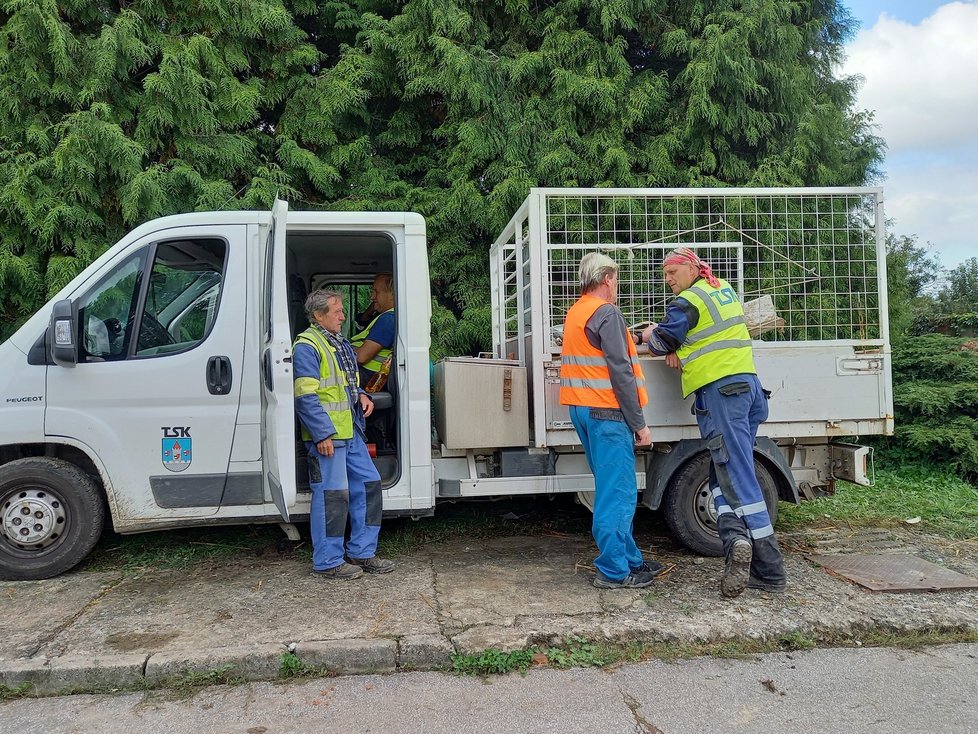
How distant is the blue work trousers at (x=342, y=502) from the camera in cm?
443

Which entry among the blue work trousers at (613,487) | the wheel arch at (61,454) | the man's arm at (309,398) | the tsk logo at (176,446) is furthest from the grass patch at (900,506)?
the wheel arch at (61,454)

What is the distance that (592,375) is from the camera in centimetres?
425

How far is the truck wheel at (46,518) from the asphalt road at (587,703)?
1.42 metres

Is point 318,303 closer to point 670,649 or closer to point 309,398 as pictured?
point 309,398

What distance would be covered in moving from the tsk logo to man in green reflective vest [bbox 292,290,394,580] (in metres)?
0.71

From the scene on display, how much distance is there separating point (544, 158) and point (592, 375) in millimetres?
3997

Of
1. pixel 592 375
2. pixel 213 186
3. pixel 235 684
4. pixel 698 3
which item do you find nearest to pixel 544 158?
pixel 698 3

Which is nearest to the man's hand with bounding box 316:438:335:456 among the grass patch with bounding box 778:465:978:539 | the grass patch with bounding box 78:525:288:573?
the grass patch with bounding box 78:525:288:573

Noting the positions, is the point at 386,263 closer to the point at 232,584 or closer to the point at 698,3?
the point at 232,584

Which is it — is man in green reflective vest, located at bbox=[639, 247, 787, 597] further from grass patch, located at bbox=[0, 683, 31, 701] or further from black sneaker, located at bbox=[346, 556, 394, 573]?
grass patch, located at bbox=[0, 683, 31, 701]

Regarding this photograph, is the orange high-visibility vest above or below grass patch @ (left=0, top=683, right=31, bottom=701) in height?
above

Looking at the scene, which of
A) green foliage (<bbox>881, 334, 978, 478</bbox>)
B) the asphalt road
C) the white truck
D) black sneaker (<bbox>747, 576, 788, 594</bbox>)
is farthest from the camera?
green foliage (<bbox>881, 334, 978, 478</bbox>)

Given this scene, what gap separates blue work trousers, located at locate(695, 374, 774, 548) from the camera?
4.24 metres

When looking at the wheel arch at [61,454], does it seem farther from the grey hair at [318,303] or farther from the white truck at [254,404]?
the grey hair at [318,303]
